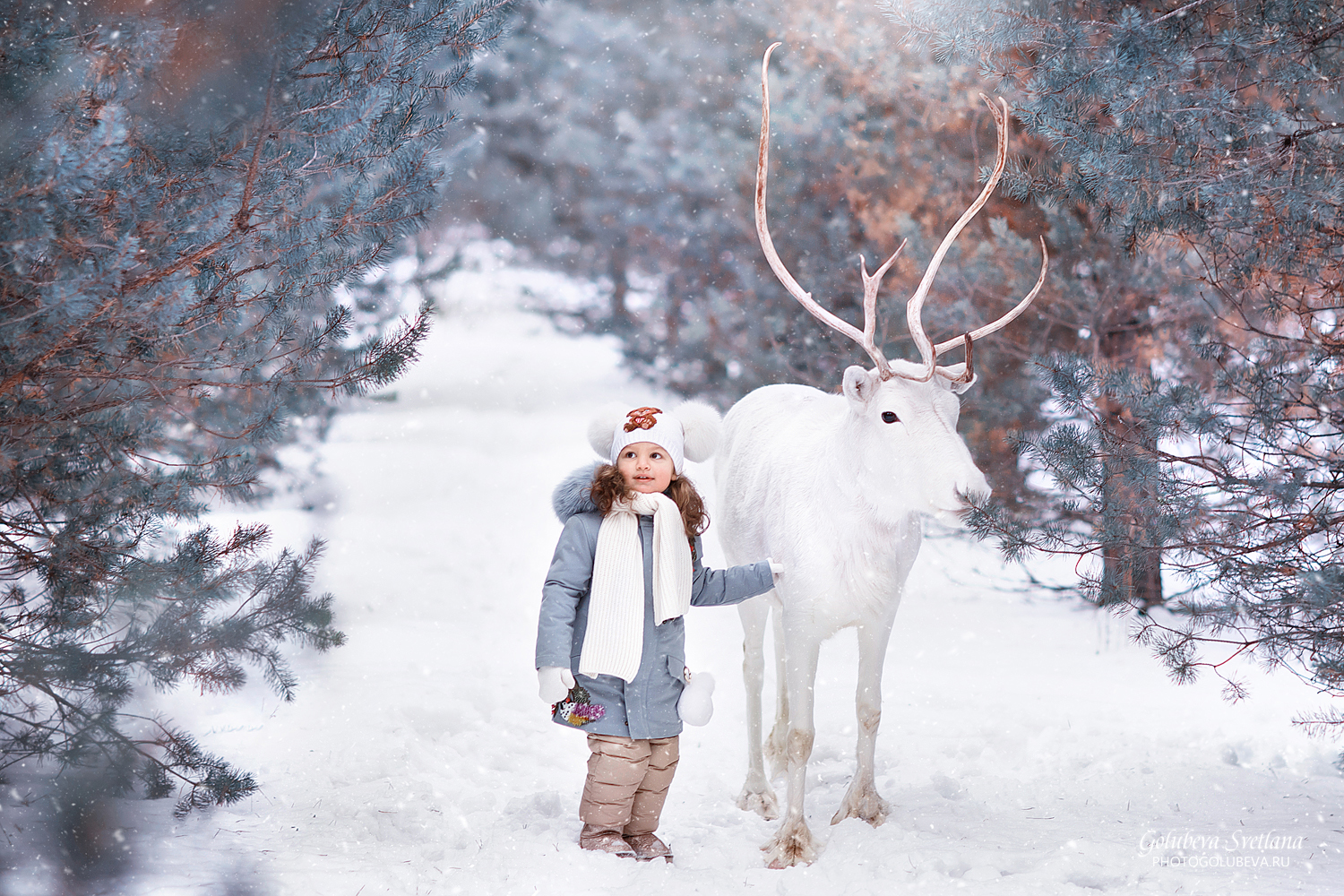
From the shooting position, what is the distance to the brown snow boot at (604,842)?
9.34 feet

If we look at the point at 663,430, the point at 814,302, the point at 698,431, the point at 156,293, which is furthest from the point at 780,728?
the point at 156,293

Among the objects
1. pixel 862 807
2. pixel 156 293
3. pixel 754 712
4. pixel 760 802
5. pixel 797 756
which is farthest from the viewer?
pixel 754 712

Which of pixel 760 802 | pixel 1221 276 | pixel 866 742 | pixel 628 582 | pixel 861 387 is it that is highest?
pixel 1221 276

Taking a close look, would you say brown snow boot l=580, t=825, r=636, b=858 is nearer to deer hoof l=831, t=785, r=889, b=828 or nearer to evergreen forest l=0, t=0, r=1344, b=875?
deer hoof l=831, t=785, r=889, b=828

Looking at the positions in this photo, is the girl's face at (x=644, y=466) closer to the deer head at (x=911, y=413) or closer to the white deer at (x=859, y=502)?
the white deer at (x=859, y=502)

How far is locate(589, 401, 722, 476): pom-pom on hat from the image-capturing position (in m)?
2.99

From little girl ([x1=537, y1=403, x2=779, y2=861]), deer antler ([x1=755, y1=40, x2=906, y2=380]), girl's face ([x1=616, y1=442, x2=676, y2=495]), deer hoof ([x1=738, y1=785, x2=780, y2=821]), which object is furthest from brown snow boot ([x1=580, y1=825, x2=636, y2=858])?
deer antler ([x1=755, y1=40, x2=906, y2=380])

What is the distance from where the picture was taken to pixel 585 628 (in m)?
2.88

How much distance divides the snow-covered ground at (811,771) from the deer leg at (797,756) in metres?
0.08

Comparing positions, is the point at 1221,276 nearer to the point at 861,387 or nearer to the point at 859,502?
the point at 861,387

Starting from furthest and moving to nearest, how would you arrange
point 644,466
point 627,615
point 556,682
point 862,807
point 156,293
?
1. point 862,807
2. point 644,466
3. point 627,615
4. point 556,682
5. point 156,293

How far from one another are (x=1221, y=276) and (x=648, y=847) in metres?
2.63

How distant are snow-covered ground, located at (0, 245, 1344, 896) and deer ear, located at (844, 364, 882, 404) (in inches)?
55.9

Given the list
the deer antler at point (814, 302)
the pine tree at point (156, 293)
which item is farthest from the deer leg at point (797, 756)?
the pine tree at point (156, 293)
